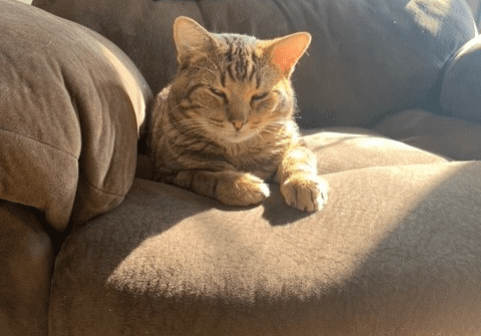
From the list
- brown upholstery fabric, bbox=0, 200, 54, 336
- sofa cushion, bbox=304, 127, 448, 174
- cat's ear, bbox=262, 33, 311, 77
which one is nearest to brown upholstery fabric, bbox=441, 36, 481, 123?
sofa cushion, bbox=304, 127, 448, 174

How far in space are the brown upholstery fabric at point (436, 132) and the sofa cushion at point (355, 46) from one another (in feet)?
0.35

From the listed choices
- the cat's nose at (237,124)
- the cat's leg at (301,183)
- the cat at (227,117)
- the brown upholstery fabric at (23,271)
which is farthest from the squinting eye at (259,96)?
the brown upholstery fabric at (23,271)

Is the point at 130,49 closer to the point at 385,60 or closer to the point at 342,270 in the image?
the point at 385,60

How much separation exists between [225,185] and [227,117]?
0.23 m

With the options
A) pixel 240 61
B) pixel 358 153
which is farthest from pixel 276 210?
pixel 358 153

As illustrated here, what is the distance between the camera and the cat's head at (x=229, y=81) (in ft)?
5.11

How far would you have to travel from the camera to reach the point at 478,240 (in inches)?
46.1

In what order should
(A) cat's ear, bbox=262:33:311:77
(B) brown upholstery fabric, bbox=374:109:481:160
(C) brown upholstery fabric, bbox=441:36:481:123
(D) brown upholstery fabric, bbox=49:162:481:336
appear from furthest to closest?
(C) brown upholstery fabric, bbox=441:36:481:123 → (B) brown upholstery fabric, bbox=374:109:481:160 → (A) cat's ear, bbox=262:33:311:77 → (D) brown upholstery fabric, bbox=49:162:481:336

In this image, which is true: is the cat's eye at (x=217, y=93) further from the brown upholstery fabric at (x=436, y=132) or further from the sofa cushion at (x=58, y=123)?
the brown upholstery fabric at (x=436, y=132)

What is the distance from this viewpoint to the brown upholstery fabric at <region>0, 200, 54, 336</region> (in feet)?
3.37

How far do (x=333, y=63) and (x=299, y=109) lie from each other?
0.28 meters

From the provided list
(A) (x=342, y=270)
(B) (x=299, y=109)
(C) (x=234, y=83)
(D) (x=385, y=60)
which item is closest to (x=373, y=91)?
(D) (x=385, y=60)

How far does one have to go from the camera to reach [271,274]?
41.0 inches

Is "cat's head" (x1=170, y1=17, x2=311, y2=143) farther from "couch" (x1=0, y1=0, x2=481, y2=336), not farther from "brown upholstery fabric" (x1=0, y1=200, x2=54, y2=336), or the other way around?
"brown upholstery fabric" (x1=0, y1=200, x2=54, y2=336)
